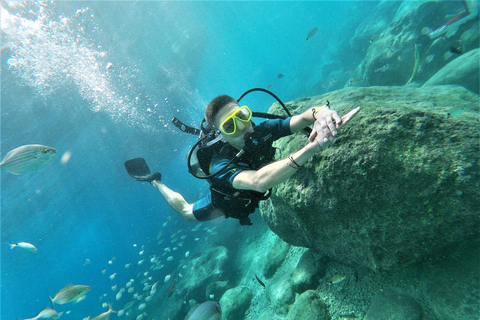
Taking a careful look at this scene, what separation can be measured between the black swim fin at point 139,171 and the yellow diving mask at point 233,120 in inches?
145

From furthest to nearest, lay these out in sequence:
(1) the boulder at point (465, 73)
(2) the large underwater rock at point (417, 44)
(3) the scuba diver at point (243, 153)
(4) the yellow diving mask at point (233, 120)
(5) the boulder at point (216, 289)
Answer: (5) the boulder at point (216, 289), (2) the large underwater rock at point (417, 44), (1) the boulder at point (465, 73), (4) the yellow diving mask at point (233, 120), (3) the scuba diver at point (243, 153)

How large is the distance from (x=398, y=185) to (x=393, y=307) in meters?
1.54

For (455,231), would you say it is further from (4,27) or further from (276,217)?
(4,27)

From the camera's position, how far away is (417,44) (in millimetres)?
9758

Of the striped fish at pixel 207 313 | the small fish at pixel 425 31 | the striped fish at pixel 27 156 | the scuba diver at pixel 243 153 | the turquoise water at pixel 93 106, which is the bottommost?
the striped fish at pixel 207 313

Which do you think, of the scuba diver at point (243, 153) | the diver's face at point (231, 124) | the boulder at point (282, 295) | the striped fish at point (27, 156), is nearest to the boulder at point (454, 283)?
the scuba diver at point (243, 153)

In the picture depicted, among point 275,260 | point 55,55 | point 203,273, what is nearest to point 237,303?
point 275,260

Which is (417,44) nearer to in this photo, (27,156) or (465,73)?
(465,73)

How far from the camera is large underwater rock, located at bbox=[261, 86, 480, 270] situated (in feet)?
7.15

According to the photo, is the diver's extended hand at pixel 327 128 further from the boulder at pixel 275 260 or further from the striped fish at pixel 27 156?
the striped fish at pixel 27 156

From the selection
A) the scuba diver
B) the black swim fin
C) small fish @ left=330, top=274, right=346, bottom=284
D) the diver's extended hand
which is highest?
the black swim fin

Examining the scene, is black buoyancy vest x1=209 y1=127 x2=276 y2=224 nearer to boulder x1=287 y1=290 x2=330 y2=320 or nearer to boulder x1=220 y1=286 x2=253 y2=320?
boulder x1=287 y1=290 x2=330 y2=320

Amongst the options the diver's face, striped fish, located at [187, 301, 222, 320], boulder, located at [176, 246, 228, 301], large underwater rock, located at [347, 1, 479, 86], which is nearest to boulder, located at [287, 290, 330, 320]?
striped fish, located at [187, 301, 222, 320]

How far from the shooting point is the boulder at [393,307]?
2.39 meters
